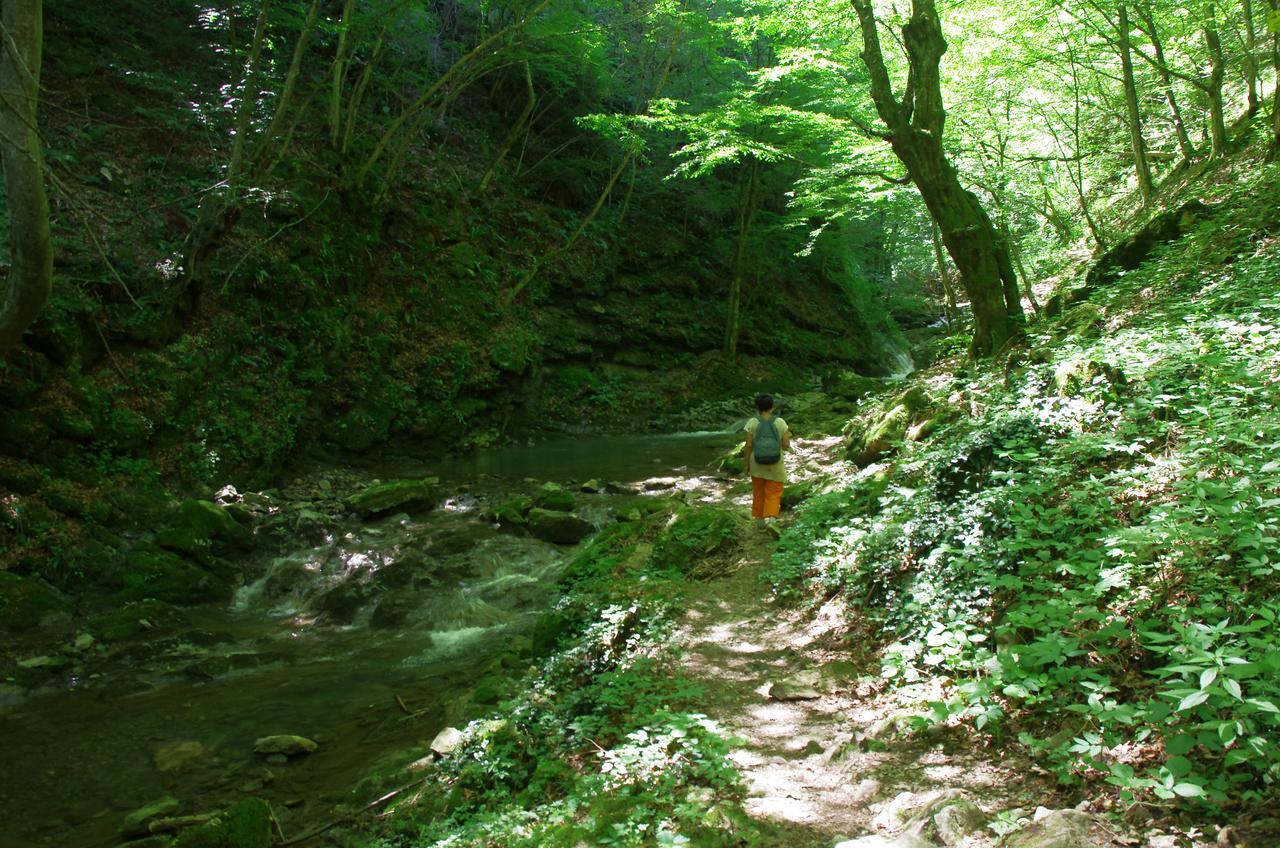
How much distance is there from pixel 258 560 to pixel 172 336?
4.53 metres

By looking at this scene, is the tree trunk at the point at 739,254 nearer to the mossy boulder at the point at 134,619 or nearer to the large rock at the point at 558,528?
the large rock at the point at 558,528

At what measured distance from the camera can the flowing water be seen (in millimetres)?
4680

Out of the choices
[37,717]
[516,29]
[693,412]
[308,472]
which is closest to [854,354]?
[693,412]

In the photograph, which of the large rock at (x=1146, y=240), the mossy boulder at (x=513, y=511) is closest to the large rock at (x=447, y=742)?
the mossy boulder at (x=513, y=511)

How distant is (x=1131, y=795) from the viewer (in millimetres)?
2285

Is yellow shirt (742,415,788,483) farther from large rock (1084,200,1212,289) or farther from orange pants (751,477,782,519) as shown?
large rock (1084,200,1212,289)

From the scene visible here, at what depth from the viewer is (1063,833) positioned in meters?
2.15

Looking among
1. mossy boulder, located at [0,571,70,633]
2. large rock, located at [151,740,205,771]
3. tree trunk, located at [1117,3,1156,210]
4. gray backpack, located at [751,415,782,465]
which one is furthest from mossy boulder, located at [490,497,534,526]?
tree trunk, located at [1117,3,1156,210]

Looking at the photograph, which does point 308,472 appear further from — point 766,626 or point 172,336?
point 766,626

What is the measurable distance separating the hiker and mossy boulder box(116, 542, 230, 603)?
6074mm

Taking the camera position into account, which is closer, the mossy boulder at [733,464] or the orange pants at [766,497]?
the orange pants at [766,497]

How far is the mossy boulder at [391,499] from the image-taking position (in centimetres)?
1052

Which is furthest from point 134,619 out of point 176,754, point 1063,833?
point 1063,833

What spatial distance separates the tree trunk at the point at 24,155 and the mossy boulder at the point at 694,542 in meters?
5.79
